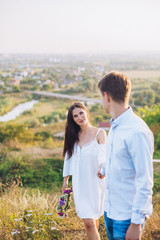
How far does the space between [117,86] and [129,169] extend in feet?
1.51

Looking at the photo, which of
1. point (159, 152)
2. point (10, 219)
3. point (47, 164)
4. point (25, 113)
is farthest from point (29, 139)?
point (25, 113)

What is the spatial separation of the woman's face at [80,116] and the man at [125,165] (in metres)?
0.98

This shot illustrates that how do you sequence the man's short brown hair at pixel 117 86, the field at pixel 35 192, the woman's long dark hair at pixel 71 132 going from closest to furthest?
the man's short brown hair at pixel 117 86 → the woman's long dark hair at pixel 71 132 → the field at pixel 35 192

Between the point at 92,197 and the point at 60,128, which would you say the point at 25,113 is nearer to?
the point at 60,128

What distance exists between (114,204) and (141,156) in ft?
1.24

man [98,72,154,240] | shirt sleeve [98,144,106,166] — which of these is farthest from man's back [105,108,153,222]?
shirt sleeve [98,144,106,166]

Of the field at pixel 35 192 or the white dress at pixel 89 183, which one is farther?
the field at pixel 35 192

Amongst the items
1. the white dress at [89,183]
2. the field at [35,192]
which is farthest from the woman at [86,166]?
the field at [35,192]

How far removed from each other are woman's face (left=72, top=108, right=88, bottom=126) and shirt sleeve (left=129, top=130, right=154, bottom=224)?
1219mm

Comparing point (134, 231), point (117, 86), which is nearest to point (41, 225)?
point (134, 231)

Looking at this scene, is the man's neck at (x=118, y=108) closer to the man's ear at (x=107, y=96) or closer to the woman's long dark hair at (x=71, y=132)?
the man's ear at (x=107, y=96)

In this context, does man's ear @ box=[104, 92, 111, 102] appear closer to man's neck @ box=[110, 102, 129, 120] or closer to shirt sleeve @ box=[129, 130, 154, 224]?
man's neck @ box=[110, 102, 129, 120]

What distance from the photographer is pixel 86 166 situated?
2279mm

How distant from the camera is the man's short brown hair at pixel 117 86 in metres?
1.40
